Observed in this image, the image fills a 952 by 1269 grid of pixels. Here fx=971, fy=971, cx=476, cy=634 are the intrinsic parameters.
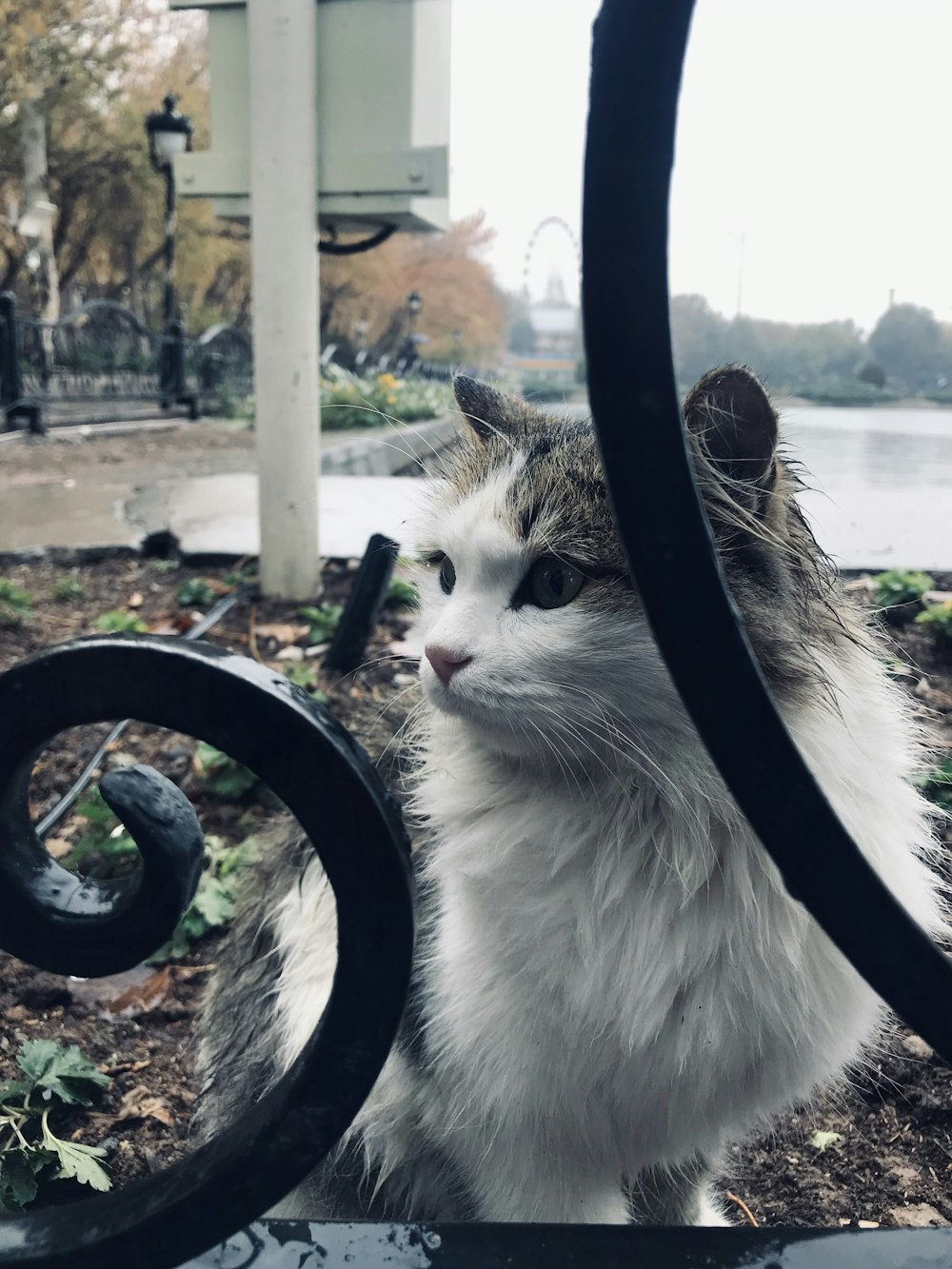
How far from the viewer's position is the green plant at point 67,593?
4105 mm

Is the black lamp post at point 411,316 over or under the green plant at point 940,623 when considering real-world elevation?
over

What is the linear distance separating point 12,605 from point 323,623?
125 centimetres

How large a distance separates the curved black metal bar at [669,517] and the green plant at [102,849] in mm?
2051

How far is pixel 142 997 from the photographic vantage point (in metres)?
2.09

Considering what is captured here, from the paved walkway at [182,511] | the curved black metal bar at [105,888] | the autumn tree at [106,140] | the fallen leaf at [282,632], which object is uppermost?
the autumn tree at [106,140]

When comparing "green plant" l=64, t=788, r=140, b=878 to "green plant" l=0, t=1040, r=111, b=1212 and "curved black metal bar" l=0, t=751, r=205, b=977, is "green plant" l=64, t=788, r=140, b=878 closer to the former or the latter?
"green plant" l=0, t=1040, r=111, b=1212

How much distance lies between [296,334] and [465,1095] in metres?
3.09

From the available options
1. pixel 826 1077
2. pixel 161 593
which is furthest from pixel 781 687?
pixel 161 593

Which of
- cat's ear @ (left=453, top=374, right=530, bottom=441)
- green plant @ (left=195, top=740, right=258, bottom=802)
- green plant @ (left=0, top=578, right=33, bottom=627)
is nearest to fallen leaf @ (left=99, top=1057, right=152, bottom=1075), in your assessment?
green plant @ (left=195, top=740, right=258, bottom=802)

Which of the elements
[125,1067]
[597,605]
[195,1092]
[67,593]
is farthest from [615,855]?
[67,593]

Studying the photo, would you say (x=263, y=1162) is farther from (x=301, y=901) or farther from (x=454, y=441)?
(x=454, y=441)

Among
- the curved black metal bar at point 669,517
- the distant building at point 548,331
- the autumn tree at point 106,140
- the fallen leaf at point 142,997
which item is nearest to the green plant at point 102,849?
the fallen leaf at point 142,997

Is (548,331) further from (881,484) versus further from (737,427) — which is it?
A: (737,427)

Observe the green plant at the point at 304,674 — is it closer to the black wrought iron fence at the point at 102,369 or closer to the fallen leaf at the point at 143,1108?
the fallen leaf at the point at 143,1108
